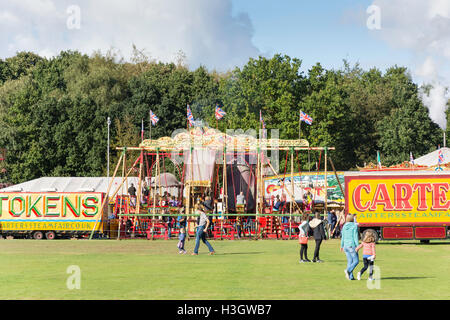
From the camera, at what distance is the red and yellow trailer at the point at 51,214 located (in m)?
46.6

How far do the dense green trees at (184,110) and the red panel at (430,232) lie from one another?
1441 inches

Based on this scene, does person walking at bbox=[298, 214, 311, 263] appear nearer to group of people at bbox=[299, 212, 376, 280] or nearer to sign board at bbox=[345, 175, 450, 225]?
group of people at bbox=[299, 212, 376, 280]

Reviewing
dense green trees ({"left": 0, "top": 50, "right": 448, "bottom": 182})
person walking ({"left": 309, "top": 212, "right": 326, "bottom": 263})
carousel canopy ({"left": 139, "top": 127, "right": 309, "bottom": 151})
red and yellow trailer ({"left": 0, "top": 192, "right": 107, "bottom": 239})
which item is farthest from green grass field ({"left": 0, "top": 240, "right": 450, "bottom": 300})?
dense green trees ({"left": 0, "top": 50, "right": 448, "bottom": 182})

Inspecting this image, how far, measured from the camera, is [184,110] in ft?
302

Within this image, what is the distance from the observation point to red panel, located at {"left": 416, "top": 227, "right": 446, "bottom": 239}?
3894 centimetres

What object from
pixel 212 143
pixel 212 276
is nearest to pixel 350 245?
pixel 212 276

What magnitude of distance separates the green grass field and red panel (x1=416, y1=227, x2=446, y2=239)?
8355 mm

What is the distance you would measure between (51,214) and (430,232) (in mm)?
23078

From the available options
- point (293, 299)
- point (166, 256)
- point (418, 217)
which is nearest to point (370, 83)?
point (418, 217)

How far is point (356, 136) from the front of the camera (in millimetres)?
89750

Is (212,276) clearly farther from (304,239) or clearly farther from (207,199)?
(207,199)

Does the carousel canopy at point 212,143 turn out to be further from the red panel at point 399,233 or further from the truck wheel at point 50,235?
the red panel at point 399,233
